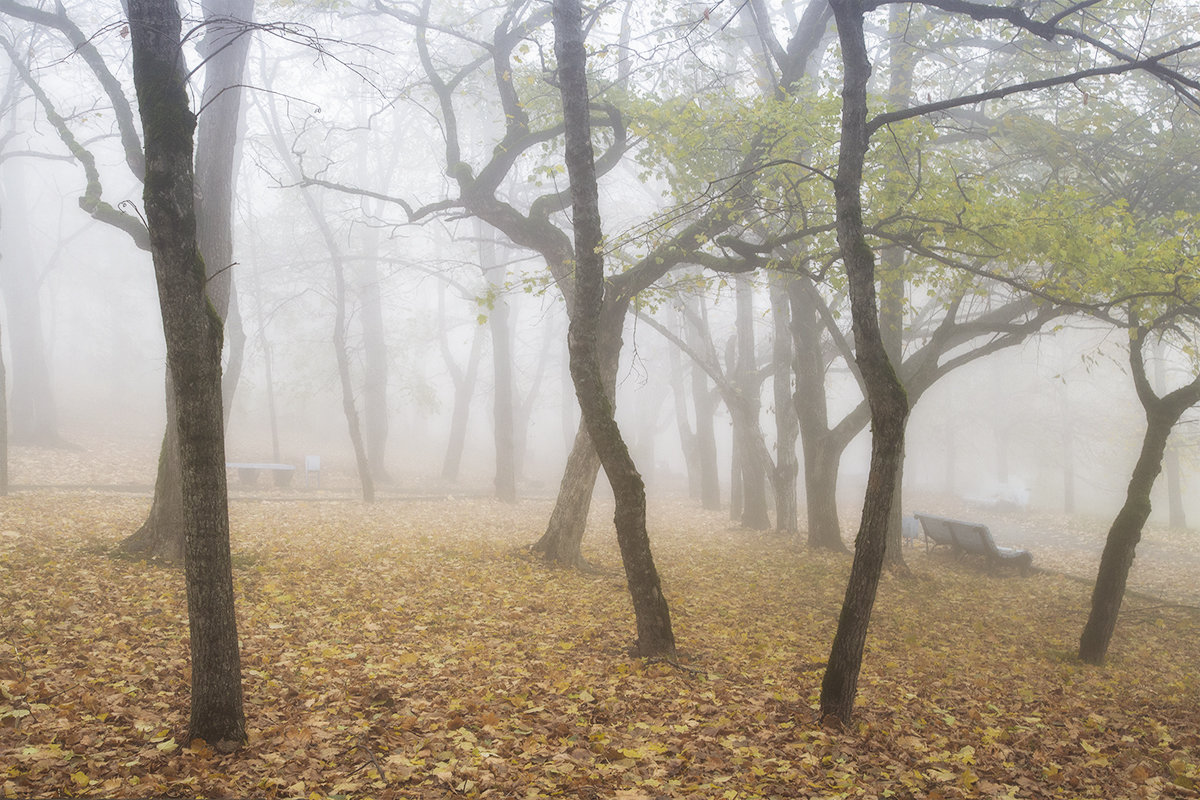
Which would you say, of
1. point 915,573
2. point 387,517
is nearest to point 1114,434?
point 915,573

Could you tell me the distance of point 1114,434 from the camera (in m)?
31.0

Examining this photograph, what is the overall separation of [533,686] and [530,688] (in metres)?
0.05

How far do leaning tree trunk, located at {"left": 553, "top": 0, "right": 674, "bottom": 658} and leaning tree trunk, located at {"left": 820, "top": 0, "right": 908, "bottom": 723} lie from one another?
163cm

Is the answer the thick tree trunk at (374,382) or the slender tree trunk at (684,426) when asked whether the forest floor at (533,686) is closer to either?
the thick tree trunk at (374,382)

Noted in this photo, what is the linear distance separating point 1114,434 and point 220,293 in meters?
34.3

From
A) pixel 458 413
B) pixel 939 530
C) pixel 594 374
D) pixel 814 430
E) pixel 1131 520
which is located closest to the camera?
pixel 594 374

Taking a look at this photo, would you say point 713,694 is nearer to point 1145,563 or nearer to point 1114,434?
point 1145,563

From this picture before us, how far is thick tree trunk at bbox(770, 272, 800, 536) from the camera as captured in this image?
52.8ft

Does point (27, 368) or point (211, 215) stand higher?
point (211, 215)

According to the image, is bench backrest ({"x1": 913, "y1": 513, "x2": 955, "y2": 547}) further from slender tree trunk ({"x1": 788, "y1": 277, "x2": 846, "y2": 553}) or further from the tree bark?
the tree bark

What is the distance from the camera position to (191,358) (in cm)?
413

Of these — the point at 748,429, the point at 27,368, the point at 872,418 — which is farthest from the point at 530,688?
the point at 27,368

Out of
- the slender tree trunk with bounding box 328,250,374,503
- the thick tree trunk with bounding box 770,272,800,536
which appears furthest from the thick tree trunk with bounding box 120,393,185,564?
the thick tree trunk with bounding box 770,272,800,536

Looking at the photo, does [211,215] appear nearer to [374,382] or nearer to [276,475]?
[276,475]
